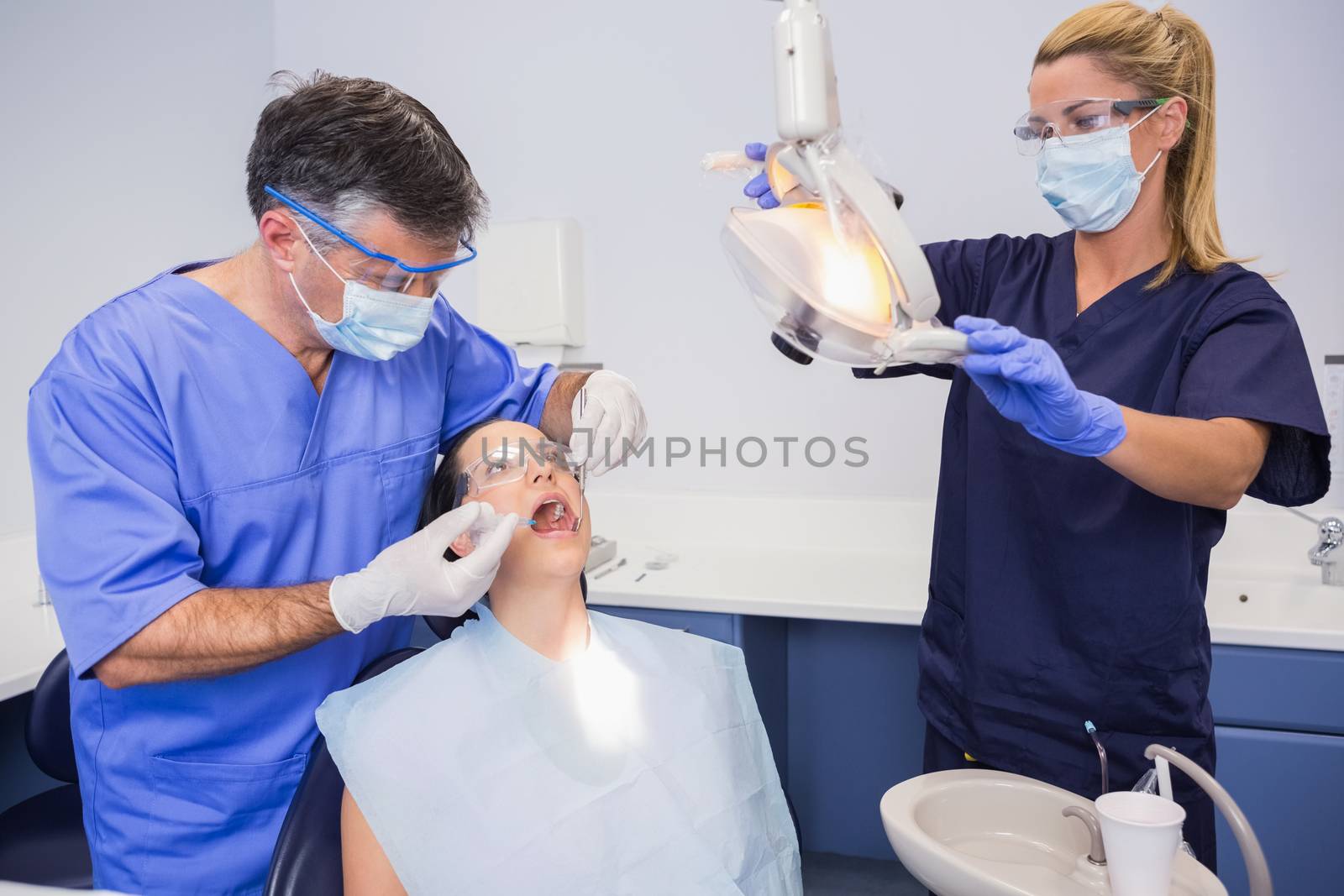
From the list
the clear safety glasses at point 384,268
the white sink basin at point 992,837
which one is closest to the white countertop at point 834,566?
the white sink basin at point 992,837

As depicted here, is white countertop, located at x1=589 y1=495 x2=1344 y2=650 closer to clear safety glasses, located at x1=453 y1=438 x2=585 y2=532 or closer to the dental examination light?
clear safety glasses, located at x1=453 y1=438 x2=585 y2=532

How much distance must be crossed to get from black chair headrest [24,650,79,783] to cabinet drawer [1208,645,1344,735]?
6.13ft

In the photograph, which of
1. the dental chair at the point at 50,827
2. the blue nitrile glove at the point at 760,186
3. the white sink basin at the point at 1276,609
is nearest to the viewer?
the blue nitrile glove at the point at 760,186

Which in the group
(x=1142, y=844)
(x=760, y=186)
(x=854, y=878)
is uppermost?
(x=760, y=186)

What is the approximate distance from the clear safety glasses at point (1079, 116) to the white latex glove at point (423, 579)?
2.62 ft

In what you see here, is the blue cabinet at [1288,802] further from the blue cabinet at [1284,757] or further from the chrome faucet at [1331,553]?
the chrome faucet at [1331,553]

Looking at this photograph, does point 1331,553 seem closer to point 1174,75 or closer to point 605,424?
point 1174,75

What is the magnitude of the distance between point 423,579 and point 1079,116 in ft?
3.09

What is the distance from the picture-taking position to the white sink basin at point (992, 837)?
92cm

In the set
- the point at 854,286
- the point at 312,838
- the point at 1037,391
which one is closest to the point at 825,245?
the point at 854,286

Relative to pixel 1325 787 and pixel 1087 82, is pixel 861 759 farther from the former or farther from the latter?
pixel 1087 82

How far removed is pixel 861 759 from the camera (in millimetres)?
2160

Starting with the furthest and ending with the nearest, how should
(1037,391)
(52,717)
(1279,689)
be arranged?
(1279,689) < (52,717) < (1037,391)

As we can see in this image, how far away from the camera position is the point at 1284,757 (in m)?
1.65
